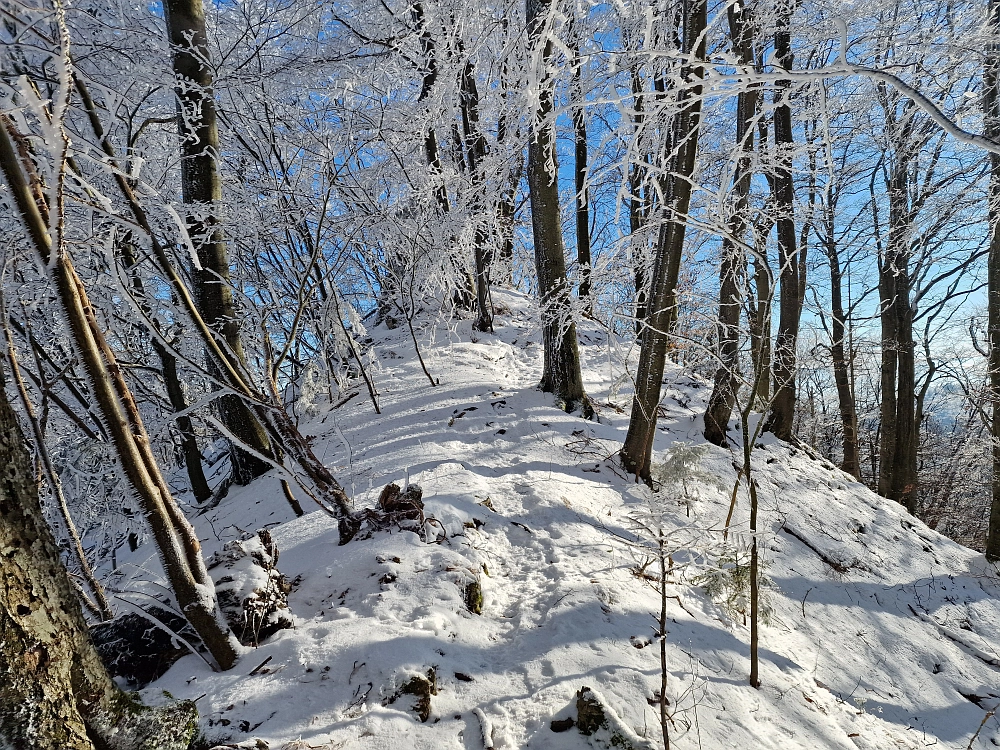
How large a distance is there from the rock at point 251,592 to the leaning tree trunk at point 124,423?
10 centimetres

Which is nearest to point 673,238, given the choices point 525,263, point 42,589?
point 42,589

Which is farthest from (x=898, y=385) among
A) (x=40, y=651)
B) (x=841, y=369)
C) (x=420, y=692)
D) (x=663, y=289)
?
(x=40, y=651)

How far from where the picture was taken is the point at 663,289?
386cm

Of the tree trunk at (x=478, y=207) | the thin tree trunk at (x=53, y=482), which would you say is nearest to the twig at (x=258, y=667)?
the thin tree trunk at (x=53, y=482)

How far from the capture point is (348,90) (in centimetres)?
524

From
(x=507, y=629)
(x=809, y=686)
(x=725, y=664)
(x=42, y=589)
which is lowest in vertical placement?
(x=809, y=686)

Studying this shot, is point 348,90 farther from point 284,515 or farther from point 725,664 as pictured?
point 725,664

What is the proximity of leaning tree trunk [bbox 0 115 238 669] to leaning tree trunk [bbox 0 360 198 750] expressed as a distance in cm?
27

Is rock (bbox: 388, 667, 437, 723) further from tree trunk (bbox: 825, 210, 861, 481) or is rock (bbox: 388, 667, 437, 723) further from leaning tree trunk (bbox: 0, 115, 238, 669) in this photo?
tree trunk (bbox: 825, 210, 861, 481)

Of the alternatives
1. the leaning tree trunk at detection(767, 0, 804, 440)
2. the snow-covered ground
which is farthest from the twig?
the leaning tree trunk at detection(767, 0, 804, 440)

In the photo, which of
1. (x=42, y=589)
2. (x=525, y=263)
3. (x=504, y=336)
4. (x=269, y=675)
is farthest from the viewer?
(x=525, y=263)

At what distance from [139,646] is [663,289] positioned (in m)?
3.83

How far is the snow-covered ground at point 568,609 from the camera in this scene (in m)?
1.80

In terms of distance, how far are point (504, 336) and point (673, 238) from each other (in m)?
4.23
